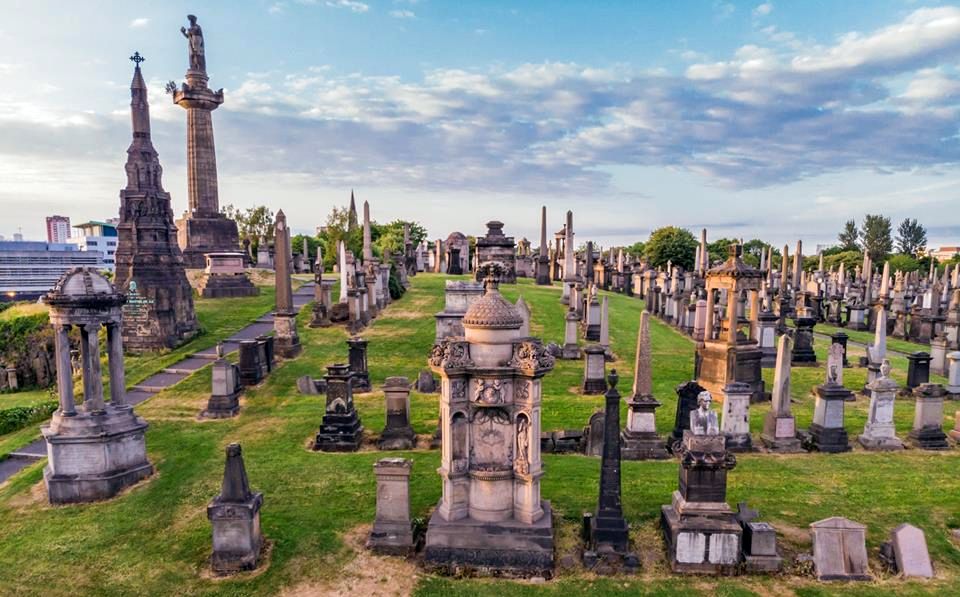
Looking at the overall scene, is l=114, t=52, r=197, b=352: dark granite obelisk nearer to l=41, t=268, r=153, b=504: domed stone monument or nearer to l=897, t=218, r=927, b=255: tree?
l=41, t=268, r=153, b=504: domed stone monument

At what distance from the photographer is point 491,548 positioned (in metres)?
7.39

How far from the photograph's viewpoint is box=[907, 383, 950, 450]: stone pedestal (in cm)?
1145

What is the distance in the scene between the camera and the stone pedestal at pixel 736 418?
11.1 m

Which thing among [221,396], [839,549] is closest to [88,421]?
[221,396]

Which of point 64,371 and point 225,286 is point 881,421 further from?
point 225,286

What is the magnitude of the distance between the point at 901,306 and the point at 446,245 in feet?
107

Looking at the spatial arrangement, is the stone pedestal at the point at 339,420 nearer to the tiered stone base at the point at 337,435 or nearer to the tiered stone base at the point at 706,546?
the tiered stone base at the point at 337,435

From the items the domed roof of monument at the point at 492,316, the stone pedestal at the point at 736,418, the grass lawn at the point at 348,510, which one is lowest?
the grass lawn at the point at 348,510

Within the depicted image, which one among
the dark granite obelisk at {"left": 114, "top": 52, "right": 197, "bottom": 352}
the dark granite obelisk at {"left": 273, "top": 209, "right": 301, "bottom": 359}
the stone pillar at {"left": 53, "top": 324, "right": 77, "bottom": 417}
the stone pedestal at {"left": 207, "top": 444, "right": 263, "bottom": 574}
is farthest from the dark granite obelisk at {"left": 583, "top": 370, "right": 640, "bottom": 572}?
the dark granite obelisk at {"left": 114, "top": 52, "right": 197, "bottom": 352}

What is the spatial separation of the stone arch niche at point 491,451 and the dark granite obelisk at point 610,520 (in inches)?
27.2

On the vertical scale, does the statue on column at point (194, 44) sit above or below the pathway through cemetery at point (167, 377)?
above

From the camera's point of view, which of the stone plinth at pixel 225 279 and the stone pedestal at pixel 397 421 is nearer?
the stone pedestal at pixel 397 421

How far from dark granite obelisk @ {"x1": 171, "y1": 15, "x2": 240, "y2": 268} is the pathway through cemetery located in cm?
855

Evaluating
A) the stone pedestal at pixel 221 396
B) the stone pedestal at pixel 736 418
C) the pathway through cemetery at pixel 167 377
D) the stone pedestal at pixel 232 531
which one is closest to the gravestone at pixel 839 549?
the stone pedestal at pixel 736 418
